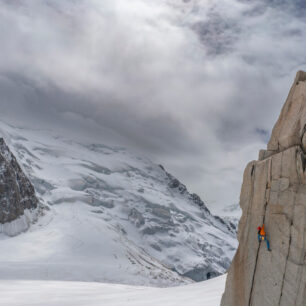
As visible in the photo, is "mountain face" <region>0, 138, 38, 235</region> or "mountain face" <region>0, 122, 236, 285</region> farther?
"mountain face" <region>0, 138, 38, 235</region>

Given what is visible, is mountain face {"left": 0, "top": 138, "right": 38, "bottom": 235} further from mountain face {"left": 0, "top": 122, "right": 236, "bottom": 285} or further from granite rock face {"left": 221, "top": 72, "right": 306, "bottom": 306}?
granite rock face {"left": 221, "top": 72, "right": 306, "bottom": 306}

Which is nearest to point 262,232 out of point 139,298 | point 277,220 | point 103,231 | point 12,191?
point 277,220

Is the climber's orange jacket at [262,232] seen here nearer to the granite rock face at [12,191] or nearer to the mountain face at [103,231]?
the mountain face at [103,231]

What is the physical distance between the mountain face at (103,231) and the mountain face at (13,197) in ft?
13.2

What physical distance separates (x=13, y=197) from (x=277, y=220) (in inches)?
3780

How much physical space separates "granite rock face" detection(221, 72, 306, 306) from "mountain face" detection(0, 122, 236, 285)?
4865 cm

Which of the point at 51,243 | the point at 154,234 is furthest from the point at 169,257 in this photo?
the point at 51,243

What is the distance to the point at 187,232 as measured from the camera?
140875 mm

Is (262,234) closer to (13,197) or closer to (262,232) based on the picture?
(262,232)

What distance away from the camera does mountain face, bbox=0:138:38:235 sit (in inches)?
3430

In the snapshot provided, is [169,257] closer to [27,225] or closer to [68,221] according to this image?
[68,221]

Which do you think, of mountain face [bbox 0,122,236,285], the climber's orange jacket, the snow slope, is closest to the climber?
the climber's orange jacket

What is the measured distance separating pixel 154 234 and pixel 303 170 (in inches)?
4983

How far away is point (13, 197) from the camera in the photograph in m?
93.6
